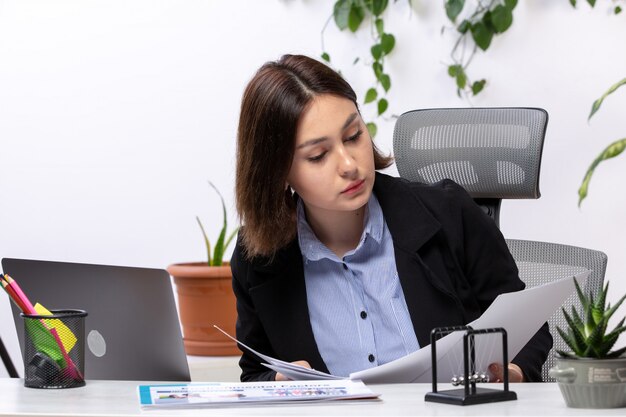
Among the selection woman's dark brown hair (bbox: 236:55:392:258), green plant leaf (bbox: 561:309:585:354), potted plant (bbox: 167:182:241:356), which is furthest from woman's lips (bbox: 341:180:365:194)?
potted plant (bbox: 167:182:241:356)

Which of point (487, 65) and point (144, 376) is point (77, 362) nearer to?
point (144, 376)

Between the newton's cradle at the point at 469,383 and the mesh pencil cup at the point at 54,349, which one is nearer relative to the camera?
the newton's cradle at the point at 469,383

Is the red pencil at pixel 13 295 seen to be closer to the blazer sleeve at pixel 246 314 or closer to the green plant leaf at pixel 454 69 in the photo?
the blazer sleeve at pixel 246 314

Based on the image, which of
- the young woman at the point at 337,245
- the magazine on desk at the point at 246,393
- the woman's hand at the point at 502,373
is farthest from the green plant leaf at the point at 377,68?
the magazine on desk at the point at 246,393

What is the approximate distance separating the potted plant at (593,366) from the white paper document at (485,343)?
5.0 inches

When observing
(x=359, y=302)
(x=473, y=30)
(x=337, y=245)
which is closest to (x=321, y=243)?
(x=337, y=245)

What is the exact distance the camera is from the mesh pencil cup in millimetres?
1260

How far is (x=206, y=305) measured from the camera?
2666 millimetres

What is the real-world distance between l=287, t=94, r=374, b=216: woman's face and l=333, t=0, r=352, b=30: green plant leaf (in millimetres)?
1292

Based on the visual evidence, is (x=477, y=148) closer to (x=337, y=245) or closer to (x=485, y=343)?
(x=337, y=245)

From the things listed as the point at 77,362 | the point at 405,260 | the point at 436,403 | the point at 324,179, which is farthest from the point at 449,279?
the point at 77,362

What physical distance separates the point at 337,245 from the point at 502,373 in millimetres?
544

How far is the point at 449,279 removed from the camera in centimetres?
168

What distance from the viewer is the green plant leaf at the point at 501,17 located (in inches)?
109
